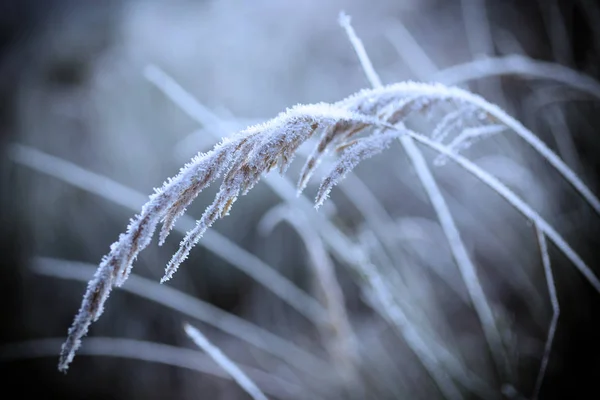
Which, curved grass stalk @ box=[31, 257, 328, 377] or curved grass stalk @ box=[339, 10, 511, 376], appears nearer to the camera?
curved grass stalk @ box=[339, 10, 511, 376]

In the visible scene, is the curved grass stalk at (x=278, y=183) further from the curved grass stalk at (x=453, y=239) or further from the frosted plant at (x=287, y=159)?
the frosted plant at (x=287, y=159)

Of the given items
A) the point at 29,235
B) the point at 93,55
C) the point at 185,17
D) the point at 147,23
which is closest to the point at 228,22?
the point at 185,17

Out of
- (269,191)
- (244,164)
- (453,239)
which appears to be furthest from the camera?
(269,191)

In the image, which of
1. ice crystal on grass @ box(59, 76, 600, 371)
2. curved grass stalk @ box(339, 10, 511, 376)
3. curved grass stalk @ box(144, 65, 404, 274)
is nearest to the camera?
ice crystal on grass @ box(59, 76, 600, 371)

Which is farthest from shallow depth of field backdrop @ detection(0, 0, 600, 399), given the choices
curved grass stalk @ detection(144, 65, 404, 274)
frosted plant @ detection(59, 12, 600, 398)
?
frosted plant @ detection(59, 12, 600, 398)

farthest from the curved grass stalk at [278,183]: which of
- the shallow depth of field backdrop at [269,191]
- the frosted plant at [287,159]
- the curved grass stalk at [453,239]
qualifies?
the frosted plant at [287,159]

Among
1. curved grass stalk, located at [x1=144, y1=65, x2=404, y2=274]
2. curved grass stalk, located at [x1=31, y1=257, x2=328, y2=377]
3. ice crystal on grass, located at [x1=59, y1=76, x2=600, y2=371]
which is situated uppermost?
curved grass stalk, located at [x1=144, y1=65, x2=404, y2=274]

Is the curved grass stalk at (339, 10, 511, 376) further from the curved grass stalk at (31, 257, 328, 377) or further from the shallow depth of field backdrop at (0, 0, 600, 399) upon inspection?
the curved grass stalk at (31, 257, 328, 377)

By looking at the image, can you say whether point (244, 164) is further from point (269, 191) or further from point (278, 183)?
point (269, 191)

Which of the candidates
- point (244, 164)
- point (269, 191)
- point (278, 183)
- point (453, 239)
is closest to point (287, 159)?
point (244, 164)
